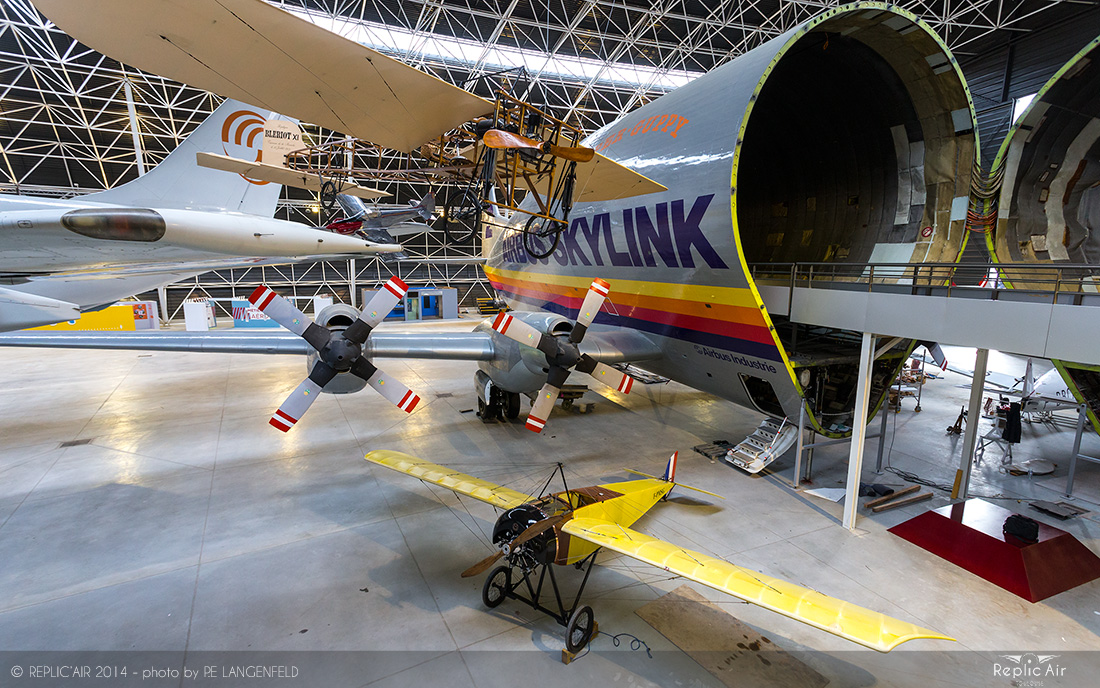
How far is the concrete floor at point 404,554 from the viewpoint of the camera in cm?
549

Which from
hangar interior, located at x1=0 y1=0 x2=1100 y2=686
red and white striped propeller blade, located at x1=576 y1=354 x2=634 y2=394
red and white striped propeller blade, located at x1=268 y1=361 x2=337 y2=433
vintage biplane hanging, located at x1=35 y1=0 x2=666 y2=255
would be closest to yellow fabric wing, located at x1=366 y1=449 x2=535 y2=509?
hangar interior, located at x1=0 y1=0 x2=1100 y2=686

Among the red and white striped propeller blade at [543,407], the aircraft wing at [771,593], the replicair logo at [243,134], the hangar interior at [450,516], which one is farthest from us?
the replicair logo at [243,134]

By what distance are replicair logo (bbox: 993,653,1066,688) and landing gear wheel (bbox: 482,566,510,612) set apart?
5.68m

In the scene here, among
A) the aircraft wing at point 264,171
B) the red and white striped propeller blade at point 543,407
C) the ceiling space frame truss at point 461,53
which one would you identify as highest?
the ceiling space frame truss at point 461,53

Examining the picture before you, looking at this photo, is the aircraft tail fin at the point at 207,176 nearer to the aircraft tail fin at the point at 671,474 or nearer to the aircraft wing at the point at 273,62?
the aircraft wing at the point at 273,62

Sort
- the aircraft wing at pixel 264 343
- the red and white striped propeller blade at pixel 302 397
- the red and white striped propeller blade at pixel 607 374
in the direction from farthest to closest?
the aircraft wing at pixel 264 343
the red and white striped propeller blade at pixel 607 374
the red and white striped propeller blade at pixel 302 397

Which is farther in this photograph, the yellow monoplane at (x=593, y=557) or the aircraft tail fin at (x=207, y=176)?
the aircraft tail fin at (x=207, y=176)

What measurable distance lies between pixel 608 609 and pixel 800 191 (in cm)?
1190

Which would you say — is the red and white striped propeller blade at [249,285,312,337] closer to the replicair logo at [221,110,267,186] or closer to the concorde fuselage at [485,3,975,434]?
the replicair logo at [221,110,267,186]

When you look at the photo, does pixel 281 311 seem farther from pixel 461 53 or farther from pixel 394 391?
pixel 461 53

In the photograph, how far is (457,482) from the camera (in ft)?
24.3

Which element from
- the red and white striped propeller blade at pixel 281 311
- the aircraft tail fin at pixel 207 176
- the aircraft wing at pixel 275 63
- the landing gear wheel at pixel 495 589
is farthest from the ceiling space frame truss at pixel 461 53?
the landing gear wheel at pixel 495 589

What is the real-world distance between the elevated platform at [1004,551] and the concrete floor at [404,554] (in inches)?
8.1

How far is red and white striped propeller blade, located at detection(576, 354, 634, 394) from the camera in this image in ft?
31.0
